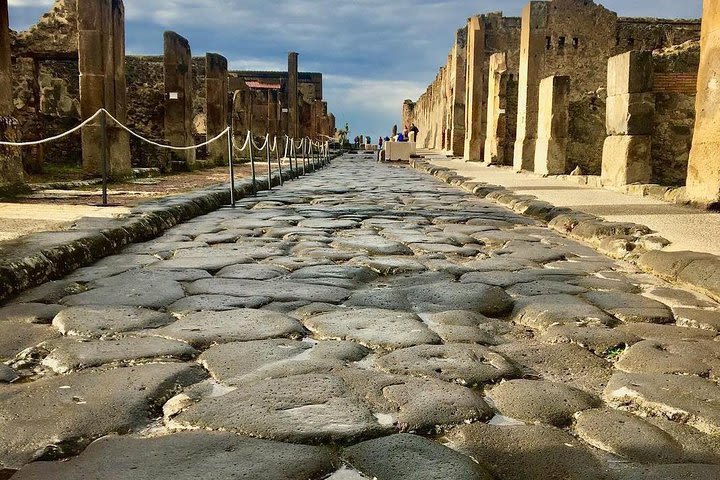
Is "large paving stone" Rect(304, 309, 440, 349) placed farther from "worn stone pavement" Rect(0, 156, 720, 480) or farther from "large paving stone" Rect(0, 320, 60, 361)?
"large paving stone" Rect(0, 320, 60, 361)

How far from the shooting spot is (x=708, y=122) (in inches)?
243

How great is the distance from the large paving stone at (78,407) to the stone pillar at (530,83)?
1232cm

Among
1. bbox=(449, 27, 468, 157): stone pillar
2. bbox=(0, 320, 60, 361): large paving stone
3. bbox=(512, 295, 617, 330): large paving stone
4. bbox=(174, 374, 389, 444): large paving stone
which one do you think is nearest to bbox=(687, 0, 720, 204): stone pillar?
bbox=(512, 295, 617, 330): large paving stone

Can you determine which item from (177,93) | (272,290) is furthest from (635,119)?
(177,93)

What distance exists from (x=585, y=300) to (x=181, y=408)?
1.92m

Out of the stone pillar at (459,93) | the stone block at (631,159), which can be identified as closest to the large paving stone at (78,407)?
the stone block at (631,159)

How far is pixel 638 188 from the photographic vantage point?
7.81m

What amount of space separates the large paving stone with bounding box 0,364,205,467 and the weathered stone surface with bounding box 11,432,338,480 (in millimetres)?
68

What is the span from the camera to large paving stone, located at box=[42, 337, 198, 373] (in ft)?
6.84

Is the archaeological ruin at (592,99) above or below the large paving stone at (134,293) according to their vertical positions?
above

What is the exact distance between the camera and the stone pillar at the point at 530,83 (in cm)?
1346

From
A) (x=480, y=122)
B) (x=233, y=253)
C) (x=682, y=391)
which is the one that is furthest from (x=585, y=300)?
(x=480, y=122)

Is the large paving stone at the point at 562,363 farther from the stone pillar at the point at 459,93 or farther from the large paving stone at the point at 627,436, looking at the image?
the stone pillar at the point at 459,93

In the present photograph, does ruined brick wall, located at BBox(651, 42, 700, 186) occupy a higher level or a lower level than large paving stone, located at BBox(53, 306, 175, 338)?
higher
